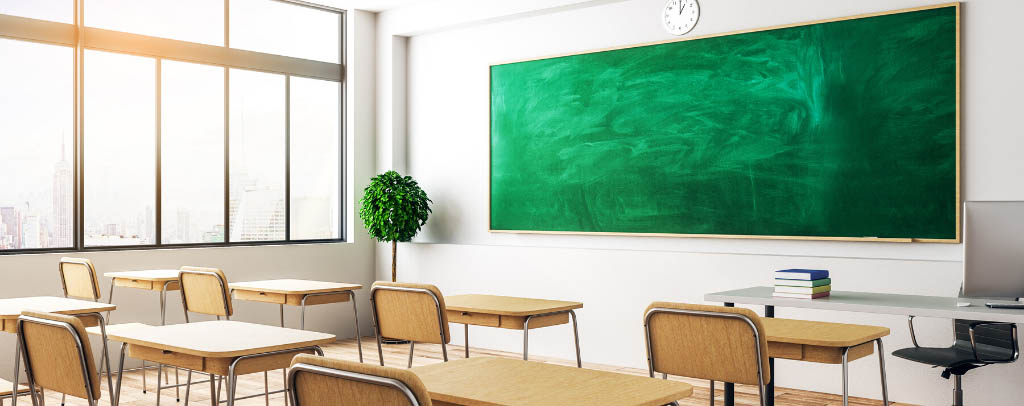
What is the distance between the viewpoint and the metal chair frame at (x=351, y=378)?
6.11 feet

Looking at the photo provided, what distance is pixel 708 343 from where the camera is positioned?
313cm

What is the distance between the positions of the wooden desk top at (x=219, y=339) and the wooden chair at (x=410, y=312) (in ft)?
2.59

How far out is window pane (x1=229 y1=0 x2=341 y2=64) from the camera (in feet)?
24.3

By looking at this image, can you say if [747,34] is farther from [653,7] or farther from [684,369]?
[684,369]

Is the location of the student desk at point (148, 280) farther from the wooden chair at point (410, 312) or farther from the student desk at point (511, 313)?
the student desk at point (511, 313)

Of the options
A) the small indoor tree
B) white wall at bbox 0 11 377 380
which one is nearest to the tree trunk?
the small indoor tree

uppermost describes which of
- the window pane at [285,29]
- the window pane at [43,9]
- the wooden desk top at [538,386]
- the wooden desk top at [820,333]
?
the window pane at [285,29]

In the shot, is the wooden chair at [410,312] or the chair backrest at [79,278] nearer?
the wooden chair at [410,312]

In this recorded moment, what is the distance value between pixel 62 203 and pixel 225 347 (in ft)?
12.9

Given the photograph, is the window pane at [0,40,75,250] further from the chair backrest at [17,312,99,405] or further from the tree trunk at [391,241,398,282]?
the chair backrest at [17,312,99,405]

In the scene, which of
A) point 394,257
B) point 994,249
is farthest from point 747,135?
point 394,257

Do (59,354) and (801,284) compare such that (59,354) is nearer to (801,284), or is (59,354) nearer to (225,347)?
(225,347)

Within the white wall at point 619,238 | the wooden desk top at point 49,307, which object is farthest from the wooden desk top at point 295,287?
the white wall at point 619,238

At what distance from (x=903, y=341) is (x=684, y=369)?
8.70 ft
